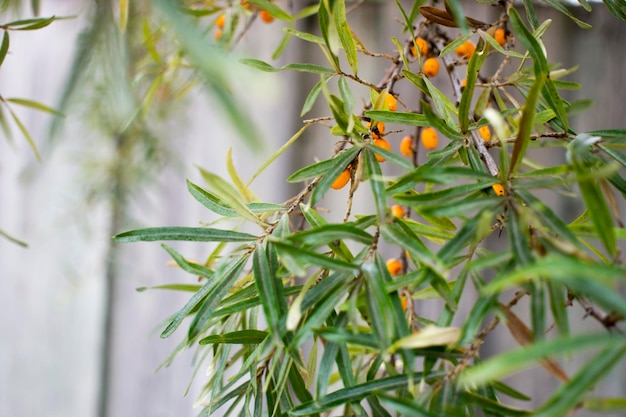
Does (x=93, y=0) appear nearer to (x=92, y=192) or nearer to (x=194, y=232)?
(x=194, y=232)

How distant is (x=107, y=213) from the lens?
119 centimetres

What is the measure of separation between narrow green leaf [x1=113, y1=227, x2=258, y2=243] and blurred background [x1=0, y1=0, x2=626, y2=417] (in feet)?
1.44

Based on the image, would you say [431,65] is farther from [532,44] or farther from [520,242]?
[520,242]

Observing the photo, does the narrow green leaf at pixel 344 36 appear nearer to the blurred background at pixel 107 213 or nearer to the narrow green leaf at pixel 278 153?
the narrow green leaf at pixel 278 153

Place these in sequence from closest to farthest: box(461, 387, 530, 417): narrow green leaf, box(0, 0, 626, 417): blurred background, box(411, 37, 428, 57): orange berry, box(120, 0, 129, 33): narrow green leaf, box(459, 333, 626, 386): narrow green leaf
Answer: box(459, 333, 626, 386): narrow green leaf → box(461, 387, 530, 417): narrow green leaf → box(120, 0, 129, 33): narrow green leaf → box(411, 37, 428, 57): orange berry → box(0, 0, 626, 417): blurred background

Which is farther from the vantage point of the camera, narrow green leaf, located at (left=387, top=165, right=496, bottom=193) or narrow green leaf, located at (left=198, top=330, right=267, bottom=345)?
narrow green leaf, located at (left=198, top=330, right=267, bottom=345)

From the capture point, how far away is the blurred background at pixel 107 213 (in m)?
0.97

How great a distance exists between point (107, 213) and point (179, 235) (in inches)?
32.8

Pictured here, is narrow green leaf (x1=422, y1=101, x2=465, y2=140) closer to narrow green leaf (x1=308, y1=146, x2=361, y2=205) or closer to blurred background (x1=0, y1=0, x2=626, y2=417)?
narrow green leaf (x1=308, y1=146, x2=361, y2=205)

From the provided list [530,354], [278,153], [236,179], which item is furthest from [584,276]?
[236,179]

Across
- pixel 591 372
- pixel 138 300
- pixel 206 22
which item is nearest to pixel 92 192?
pixel 138 300

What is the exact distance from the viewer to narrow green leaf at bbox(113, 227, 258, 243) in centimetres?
41

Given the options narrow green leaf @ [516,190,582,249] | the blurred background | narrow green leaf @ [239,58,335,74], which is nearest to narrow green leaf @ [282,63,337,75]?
narrow green leaf @ [239,58,335,74]

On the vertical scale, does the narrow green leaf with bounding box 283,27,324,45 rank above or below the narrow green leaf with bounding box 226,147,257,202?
above
